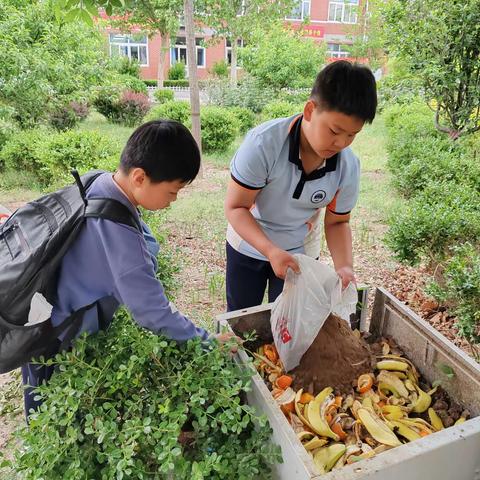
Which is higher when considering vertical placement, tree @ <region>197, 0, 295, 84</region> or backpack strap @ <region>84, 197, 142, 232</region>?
tree @ <region>197, 0, 295, 84</region>

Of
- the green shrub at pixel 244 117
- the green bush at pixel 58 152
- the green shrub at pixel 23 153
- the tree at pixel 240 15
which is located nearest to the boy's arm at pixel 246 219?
the green bush at pixel 58 152

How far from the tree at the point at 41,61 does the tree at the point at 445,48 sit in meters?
4.47

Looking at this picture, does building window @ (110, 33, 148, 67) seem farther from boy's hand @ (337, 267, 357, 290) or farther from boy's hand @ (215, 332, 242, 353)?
boy's hand @ (215, 332, 242, 353)

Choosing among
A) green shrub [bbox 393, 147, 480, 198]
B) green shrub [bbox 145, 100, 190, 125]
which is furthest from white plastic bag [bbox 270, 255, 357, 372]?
green shrub [bbox 145, 100, 190, 125]

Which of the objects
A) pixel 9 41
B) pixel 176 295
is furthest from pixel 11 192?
pixel 176 295

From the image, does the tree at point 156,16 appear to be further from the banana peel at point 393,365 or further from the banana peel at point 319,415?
the banana peel at point 319,415

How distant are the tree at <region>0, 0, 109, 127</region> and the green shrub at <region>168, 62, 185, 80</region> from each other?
20.5m

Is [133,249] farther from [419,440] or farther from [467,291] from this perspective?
[467,291]

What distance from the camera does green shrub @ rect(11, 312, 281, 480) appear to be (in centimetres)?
114

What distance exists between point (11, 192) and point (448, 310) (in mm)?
5951

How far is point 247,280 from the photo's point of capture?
7.07ft

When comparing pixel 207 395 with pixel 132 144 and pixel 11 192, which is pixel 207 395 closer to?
pixel 132 144

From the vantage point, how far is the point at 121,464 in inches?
41.9

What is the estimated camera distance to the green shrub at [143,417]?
1.14 metres
